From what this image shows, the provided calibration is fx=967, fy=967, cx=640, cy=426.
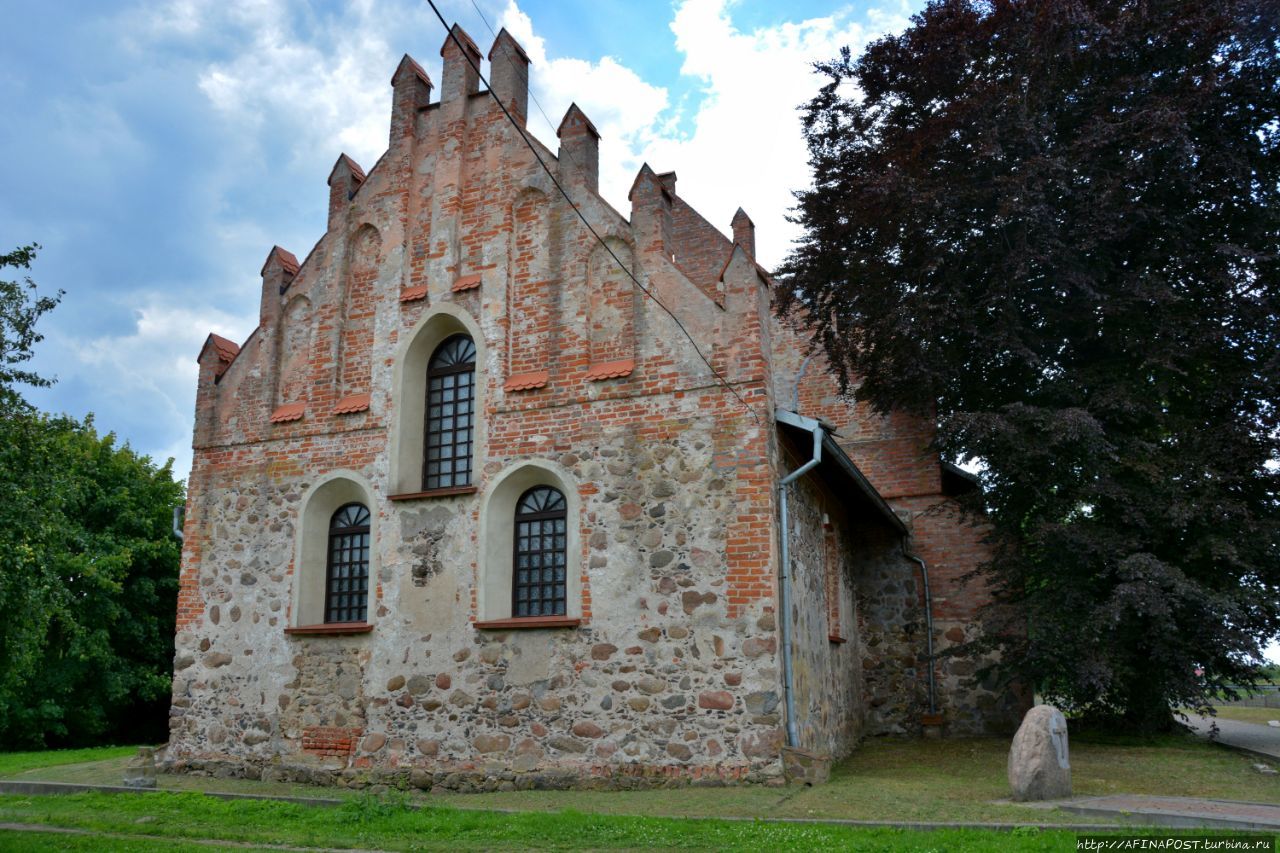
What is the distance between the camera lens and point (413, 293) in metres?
14.0

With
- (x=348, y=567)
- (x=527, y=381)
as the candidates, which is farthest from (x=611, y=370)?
(x=348, y=567)

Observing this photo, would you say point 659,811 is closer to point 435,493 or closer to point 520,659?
point 520,659

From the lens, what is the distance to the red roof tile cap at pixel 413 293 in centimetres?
1391

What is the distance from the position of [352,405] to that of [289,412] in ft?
3.80

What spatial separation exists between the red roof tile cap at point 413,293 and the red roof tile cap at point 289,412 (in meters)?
2.20

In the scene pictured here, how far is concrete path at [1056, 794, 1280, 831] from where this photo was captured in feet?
25.3

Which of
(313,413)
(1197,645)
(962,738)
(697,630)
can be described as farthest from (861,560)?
(313,413)

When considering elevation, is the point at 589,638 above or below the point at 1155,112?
below

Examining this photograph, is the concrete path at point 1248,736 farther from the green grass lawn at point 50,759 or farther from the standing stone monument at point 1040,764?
the green grass lawn at point 50,759

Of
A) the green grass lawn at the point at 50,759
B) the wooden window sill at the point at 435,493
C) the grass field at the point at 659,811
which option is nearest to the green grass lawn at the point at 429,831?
the grass field at the point at 659,811

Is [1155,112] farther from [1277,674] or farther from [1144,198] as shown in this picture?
[1277,674]

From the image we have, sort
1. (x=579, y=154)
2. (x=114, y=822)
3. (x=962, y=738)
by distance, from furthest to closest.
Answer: (x=962, y=738), (x=579, y=154), (x=114, y=822)

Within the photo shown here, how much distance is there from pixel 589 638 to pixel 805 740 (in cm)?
293

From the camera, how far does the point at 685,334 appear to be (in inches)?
482
